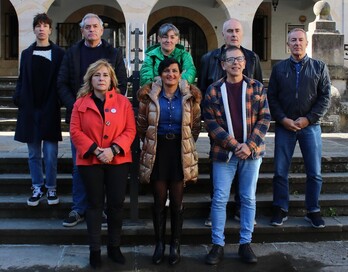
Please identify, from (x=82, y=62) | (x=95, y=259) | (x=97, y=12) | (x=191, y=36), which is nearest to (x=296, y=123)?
(x=82, y=62)

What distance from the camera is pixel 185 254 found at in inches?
185

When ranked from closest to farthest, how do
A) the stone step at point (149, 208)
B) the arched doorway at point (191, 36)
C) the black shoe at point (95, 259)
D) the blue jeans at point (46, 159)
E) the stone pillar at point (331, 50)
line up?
1. the black shoe at point (95, 259)
2. the blue jeans at point (46, 159)
3. the stone step at point (149, 208)
4. the stone pillar at point (331, 50)
5. the arched doorway at point (191, 36)

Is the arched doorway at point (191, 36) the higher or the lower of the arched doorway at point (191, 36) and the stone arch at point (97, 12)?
the lower

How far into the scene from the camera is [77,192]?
4.84 metres

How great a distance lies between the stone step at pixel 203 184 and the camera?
5574 millimetres

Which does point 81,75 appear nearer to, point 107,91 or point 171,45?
point 107,91

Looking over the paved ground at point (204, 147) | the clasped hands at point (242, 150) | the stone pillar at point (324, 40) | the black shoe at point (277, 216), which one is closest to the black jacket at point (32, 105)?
the paved ground at point (204, 147)

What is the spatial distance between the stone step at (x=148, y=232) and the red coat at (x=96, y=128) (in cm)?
103

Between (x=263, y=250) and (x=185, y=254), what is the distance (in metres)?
0.79

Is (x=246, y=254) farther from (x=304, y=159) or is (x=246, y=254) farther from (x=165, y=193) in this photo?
(x=304, y=159)

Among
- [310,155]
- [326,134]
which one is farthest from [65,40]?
[310,155]

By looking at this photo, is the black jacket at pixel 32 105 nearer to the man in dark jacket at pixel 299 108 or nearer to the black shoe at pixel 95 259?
the black shoe at pixel 95 259

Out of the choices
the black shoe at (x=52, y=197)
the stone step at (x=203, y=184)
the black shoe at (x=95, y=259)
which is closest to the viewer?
the black shoe at (x=95, y=259)

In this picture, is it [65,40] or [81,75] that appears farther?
[65,40]
